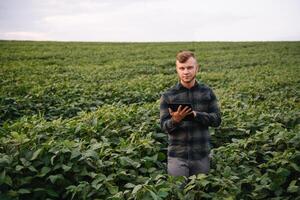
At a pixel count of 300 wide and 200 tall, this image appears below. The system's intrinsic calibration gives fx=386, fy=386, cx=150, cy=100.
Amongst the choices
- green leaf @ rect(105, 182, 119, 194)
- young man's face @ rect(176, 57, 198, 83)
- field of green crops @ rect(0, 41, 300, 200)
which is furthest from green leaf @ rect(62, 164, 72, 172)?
young man's face @ rect(176, 57, 198, 83)

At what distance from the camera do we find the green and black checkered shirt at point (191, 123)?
4.28 meters

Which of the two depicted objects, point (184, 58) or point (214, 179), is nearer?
point (214, 179)

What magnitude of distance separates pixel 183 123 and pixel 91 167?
3.68 ft

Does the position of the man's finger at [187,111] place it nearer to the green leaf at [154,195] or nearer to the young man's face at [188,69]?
the young man's face at [188,69]

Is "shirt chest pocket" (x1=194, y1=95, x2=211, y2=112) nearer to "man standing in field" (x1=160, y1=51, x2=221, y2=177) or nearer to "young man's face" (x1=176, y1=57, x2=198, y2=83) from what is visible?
"man standing in field" (x1=160, y1=51, x2=221, y2=177)

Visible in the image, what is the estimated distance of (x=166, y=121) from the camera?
13.8 ft

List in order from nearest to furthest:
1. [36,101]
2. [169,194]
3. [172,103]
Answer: [169,194]
[172,103]
[36,101]

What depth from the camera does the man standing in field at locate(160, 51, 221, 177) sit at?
4.20m

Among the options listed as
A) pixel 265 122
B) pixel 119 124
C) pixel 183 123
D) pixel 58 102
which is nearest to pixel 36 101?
pixel 58 102

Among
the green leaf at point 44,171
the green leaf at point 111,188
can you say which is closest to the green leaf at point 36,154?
the green leaf at point 44,171

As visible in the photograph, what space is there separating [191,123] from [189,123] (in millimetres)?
23

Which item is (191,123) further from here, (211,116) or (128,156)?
(128,156)

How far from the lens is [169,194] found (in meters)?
3.69

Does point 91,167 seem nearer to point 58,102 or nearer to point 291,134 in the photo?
point 291,134
